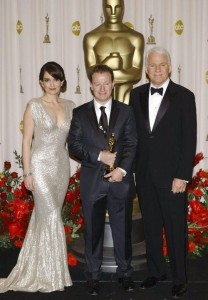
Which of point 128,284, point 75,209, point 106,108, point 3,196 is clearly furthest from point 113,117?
point 3,196

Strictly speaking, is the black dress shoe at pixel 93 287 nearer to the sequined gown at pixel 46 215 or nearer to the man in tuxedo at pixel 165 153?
the sequined gown at pixel 46 215

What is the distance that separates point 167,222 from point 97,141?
679 mm

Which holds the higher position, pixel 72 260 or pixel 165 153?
pixel 165 153

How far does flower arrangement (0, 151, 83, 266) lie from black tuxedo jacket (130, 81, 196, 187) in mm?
1194

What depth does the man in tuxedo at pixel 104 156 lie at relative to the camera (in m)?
2.82

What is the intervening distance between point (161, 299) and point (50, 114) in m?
1.39

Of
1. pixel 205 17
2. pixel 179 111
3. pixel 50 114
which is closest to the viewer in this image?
pixel 179 111

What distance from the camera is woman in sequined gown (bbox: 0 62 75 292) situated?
2.99m

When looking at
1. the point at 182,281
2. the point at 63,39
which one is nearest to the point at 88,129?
the point at 182,281

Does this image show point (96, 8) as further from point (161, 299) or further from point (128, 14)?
point (161, 299)

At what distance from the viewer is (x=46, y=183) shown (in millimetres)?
3023

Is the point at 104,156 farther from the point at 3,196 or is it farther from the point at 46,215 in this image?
the point at 3,196

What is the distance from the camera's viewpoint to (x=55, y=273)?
10.1 ft

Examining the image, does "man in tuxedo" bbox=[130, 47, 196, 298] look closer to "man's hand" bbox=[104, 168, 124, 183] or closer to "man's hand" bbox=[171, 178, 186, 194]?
"man's hand" bbox=[171, 178, 186, 194]
